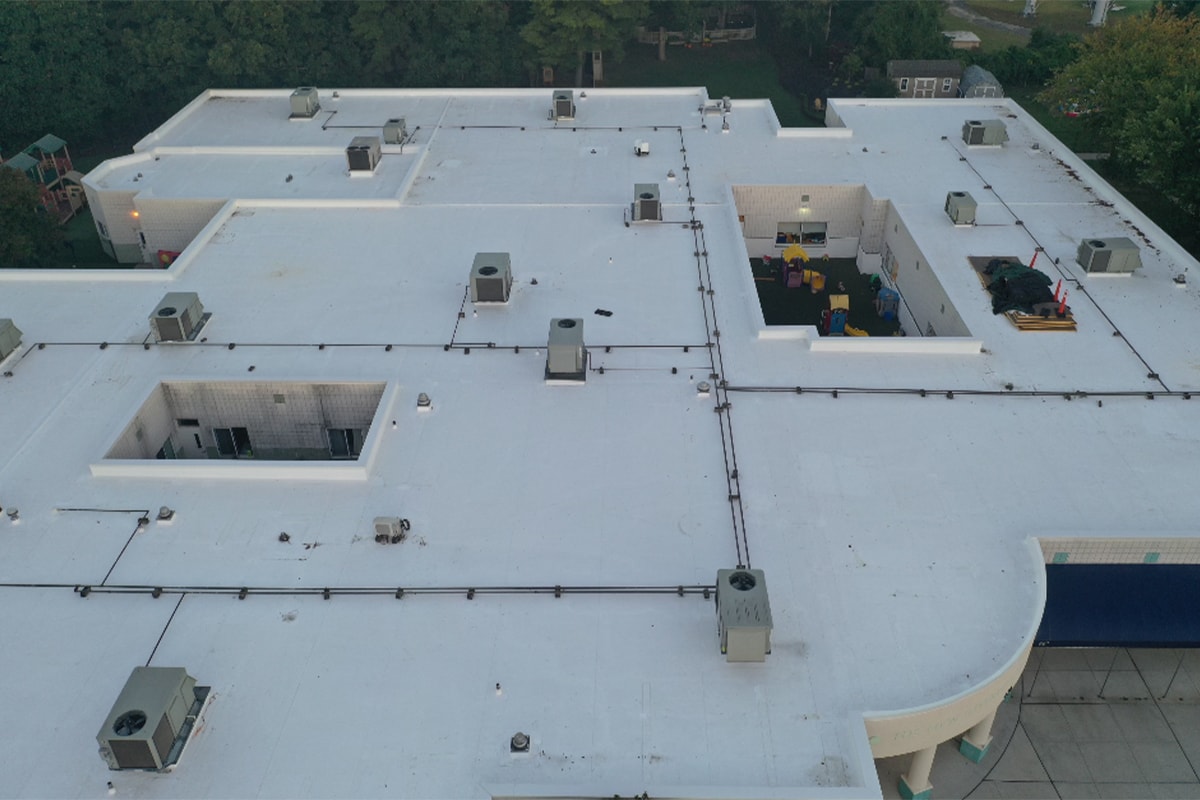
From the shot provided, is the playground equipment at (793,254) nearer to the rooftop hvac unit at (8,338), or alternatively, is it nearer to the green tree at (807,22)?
the rooftop hvac unit at (8,338)

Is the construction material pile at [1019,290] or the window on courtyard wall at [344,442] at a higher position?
the construction material pile at [1019,290]

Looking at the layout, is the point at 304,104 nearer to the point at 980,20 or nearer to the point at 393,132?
the point at 393,132

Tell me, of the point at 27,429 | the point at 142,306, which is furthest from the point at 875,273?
the point at 27,429

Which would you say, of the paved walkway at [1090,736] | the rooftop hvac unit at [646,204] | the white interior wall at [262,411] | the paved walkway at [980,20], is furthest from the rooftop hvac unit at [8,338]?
the paved walkway at [980,20]

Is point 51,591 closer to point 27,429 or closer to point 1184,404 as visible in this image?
point 27,429

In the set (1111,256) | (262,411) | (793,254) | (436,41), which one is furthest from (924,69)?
(262,411)

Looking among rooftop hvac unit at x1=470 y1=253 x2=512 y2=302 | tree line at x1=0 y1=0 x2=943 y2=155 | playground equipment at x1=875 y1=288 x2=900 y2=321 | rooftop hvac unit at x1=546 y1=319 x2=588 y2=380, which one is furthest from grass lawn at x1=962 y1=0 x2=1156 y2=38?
rooftop hvac unit at x1=546 y1=319 x2=588 y2=380
